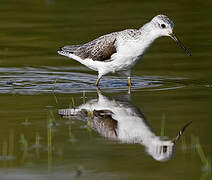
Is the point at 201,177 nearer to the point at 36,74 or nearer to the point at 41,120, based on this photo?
the point at 41,120

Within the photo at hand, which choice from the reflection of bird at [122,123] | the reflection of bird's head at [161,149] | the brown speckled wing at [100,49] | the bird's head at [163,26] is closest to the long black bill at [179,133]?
the reflection of bird at [122,123]

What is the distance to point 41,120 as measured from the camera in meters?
9.76

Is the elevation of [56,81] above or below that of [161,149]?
above

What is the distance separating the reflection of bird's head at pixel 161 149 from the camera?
7.96m

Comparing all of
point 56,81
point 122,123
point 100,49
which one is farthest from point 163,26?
point 122,123

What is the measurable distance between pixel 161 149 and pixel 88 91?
4.22 metres

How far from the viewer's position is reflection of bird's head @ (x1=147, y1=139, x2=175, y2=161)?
7.96 meters

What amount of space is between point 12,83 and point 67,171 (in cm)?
569

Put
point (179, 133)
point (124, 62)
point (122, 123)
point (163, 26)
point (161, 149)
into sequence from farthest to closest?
point (124, 62), point (163, 26), point (122, 123), point (179, 133), point (161, 149)

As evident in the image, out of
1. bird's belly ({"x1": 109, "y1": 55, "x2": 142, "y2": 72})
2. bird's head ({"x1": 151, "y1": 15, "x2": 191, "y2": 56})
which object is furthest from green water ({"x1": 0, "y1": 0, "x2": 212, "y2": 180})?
bird's head ({"x1": 151, "y1": 15, "x2": 191, "y2": 56})

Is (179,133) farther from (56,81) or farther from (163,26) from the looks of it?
(56,81)

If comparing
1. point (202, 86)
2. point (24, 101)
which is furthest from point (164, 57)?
point (24, 101)

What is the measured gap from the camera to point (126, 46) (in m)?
12.3

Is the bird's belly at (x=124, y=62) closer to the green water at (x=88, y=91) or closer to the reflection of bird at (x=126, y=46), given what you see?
the reflection of bird at (x=126, y=46)
